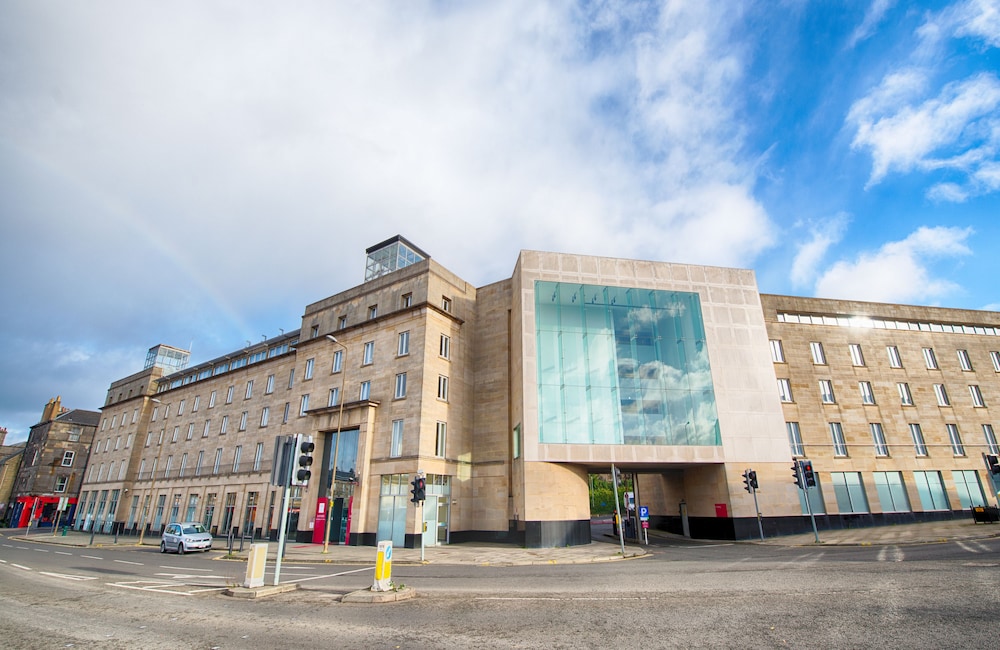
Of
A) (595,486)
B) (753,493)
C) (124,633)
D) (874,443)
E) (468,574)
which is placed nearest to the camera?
(124,633)

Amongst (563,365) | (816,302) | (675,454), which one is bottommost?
(675,454)

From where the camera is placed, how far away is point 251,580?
11.9 meters

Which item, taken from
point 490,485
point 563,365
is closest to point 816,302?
point 563,365

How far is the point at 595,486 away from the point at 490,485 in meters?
66.7

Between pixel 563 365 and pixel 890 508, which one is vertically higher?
pixel 563 365

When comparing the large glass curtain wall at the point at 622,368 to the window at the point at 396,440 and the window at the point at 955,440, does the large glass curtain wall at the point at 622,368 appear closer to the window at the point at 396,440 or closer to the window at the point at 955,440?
the window at the point at 396,440

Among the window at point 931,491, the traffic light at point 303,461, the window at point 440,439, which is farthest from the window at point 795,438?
the traffic light at point 303,461

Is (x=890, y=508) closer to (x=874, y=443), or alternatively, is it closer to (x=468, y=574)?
(x=874, y=443)

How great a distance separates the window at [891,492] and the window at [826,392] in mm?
5601

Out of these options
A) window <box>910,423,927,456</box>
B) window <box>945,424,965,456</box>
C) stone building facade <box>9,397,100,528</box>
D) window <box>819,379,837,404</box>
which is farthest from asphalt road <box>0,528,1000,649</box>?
stone building facade <box>9,397,100,528</box>

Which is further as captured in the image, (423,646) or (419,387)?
(419,387)

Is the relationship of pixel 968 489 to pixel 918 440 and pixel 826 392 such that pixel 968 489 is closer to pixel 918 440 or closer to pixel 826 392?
pixel 918 440

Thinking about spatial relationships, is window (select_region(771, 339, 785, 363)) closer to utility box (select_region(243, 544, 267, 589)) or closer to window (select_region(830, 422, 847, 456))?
window (select_region(830, 422, 847, 456))

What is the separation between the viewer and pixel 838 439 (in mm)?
34438
